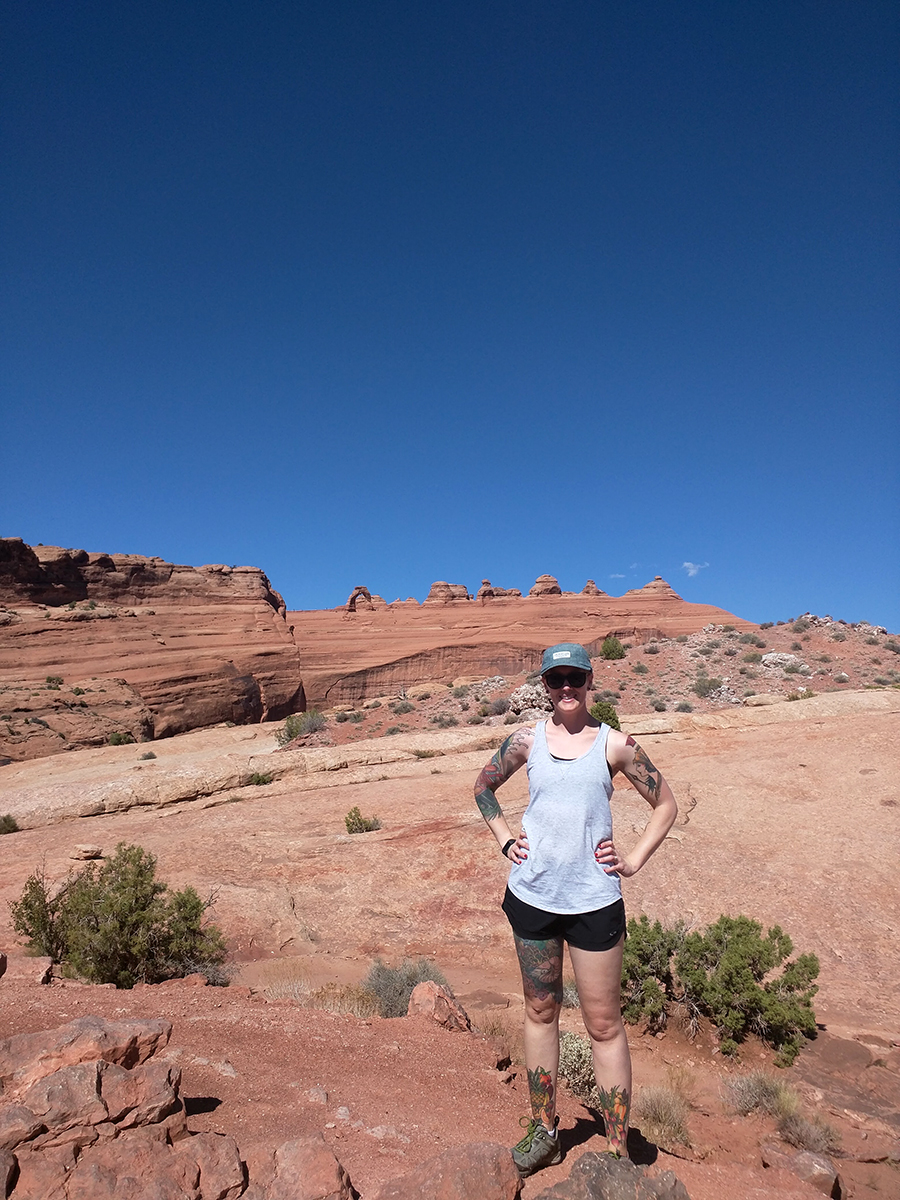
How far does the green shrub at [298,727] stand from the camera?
888 inches

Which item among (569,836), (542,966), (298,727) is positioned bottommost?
(298,727)

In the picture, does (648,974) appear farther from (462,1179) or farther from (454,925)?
(462,1179)

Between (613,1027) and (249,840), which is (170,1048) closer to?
(613,1027)

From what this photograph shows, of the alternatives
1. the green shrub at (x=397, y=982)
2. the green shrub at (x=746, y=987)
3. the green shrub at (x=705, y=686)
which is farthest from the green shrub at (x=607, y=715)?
the green shrub at (x=705, y=686)

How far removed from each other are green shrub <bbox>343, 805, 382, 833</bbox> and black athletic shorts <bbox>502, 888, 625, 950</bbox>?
7.97m

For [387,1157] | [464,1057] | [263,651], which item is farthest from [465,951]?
[263,651]

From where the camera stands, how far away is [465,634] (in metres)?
44.8

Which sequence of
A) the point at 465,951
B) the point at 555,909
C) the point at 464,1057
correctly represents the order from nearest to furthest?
the point at 555,909 < the point at 464,1057 < the point at 465,951

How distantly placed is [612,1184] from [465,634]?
42.5 metres

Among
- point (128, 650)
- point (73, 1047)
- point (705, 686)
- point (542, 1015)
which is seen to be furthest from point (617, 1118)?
point (128, 650)

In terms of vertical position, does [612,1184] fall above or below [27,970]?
above

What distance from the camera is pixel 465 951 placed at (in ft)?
23.4

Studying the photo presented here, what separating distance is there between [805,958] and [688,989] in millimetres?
991

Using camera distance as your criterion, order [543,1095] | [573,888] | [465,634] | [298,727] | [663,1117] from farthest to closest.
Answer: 1. [465,634]
2. [298,727]
3. [663,1117]
4. [543,1095]
5. [573,888]
